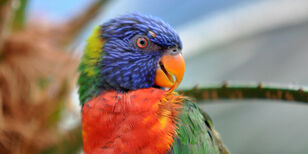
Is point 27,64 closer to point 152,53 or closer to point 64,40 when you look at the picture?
point 64,40

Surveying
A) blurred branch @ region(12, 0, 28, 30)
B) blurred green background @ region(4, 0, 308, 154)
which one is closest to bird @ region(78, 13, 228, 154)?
blurred branch @ region(12, 0, 28, 30)

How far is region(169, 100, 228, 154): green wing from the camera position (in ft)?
4.46

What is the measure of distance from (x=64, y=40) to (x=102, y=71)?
1613 millimetres

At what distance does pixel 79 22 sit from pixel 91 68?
1.40 m

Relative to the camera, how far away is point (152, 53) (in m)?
1.63

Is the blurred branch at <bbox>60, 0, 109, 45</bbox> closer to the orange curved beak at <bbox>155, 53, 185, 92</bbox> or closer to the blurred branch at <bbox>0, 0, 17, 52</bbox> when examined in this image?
the blurred branch at <bbox>0, 0, 17, 52</bbox>

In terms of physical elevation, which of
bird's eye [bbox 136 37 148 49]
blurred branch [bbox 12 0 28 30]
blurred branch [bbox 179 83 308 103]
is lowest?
blurred branch [bbox 179 83 308 103]

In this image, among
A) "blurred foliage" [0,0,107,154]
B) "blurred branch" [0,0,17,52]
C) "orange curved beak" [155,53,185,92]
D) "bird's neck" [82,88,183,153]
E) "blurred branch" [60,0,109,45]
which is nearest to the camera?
"bird's neck" [82,88,183,153]

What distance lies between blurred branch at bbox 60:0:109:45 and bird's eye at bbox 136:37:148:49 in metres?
1.15

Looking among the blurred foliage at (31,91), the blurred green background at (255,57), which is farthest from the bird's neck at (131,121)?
the blurred green background at (255,57)

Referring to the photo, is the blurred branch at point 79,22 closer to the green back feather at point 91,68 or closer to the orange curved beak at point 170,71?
the green back feather at point 91,68

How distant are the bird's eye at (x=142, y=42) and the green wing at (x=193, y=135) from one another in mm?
414

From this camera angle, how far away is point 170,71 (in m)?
1.56

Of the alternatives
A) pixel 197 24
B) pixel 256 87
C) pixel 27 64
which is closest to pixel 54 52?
pixel 27 64
